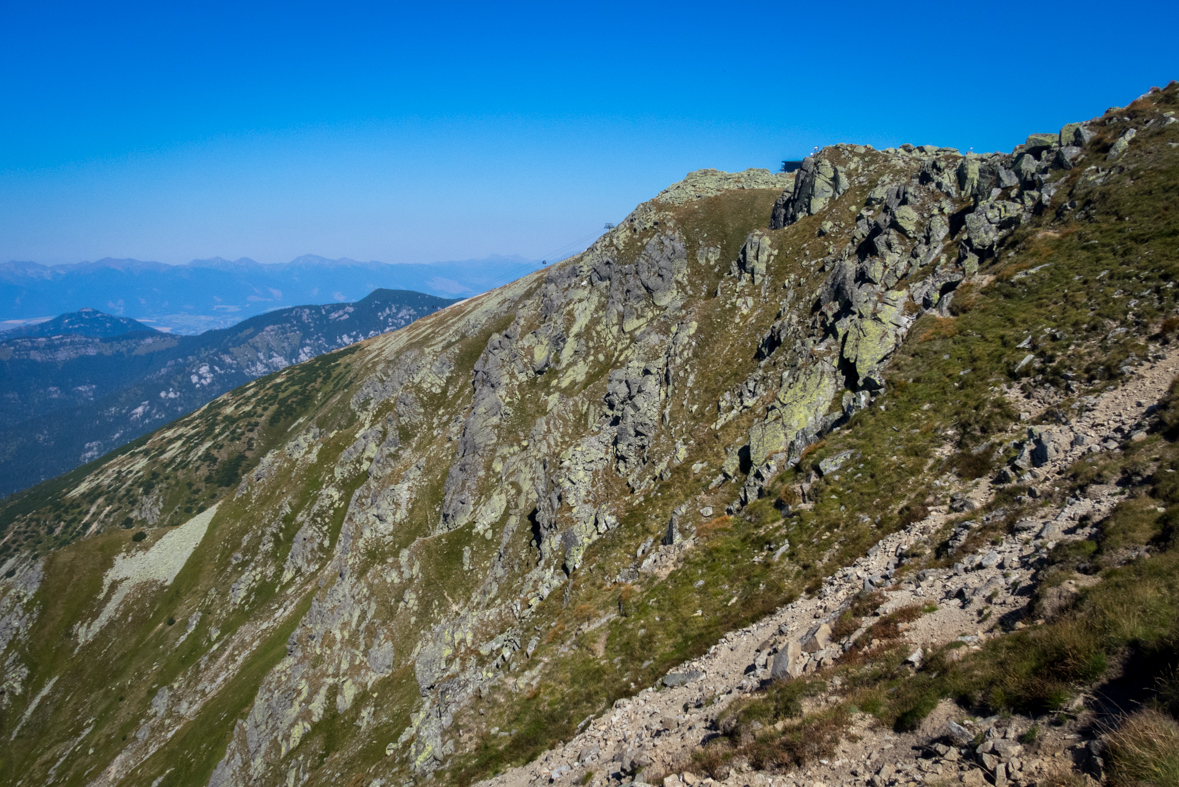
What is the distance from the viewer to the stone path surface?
10.4m

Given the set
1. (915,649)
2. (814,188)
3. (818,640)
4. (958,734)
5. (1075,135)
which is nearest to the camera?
(958,734)

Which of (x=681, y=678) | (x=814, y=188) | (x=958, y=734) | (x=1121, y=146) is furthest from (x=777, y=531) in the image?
(x=814, y=188)

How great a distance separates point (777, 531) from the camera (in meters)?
28.3

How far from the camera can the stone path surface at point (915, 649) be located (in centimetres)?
1040

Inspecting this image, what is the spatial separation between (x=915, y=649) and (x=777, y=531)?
1376cm

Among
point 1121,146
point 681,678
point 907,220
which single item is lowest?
point 681,678

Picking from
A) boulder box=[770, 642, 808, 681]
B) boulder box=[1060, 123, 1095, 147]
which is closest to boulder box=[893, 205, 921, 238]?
boulder box=[1060, 123, 1095, 147]

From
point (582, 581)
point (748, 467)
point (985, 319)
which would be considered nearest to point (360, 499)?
point (582, 581)

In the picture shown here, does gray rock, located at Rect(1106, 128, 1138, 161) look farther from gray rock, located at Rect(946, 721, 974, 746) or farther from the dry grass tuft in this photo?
gray rock, located at Rect(946, 721, 974, 746)

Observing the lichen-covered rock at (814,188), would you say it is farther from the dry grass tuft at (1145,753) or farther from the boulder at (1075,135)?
the dry grass tuft at (1145,753)

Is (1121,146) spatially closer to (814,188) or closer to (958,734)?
(814,188)

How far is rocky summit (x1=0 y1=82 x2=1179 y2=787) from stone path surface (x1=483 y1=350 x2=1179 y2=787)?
0.13 m

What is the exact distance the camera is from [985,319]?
32.5 m

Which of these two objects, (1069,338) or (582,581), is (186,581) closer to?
(582,581)
